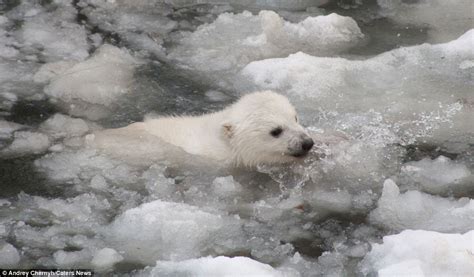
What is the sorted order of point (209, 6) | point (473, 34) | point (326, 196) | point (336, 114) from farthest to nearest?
point (209, 6)
point (473, 34)
point (336, 114)
point (326, 196)

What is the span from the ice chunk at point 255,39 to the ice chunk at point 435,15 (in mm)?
697

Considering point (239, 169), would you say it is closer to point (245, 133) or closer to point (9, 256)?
point (245, 133)

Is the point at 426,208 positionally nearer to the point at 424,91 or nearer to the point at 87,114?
the point at 424,91

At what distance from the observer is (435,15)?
8.03m

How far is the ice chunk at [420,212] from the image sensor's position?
15.9ft

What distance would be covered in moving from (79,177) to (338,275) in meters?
1.99

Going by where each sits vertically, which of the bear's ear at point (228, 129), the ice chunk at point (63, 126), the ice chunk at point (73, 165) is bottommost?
the ice chunk at point (63, 126)

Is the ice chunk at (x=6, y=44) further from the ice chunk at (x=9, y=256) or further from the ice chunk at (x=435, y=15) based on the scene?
the ice chunk at (x=435, y=15)

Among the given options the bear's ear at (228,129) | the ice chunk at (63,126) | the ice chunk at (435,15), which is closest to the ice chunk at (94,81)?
the ice chunk at (63,126)

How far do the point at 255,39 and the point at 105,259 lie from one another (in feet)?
11.3

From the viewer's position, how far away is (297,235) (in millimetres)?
4855

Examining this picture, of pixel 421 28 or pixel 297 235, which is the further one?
pixel 421 28

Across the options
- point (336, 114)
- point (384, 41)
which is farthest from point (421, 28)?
point (336, 114)

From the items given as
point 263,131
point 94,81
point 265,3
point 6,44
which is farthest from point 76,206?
point 265,3
